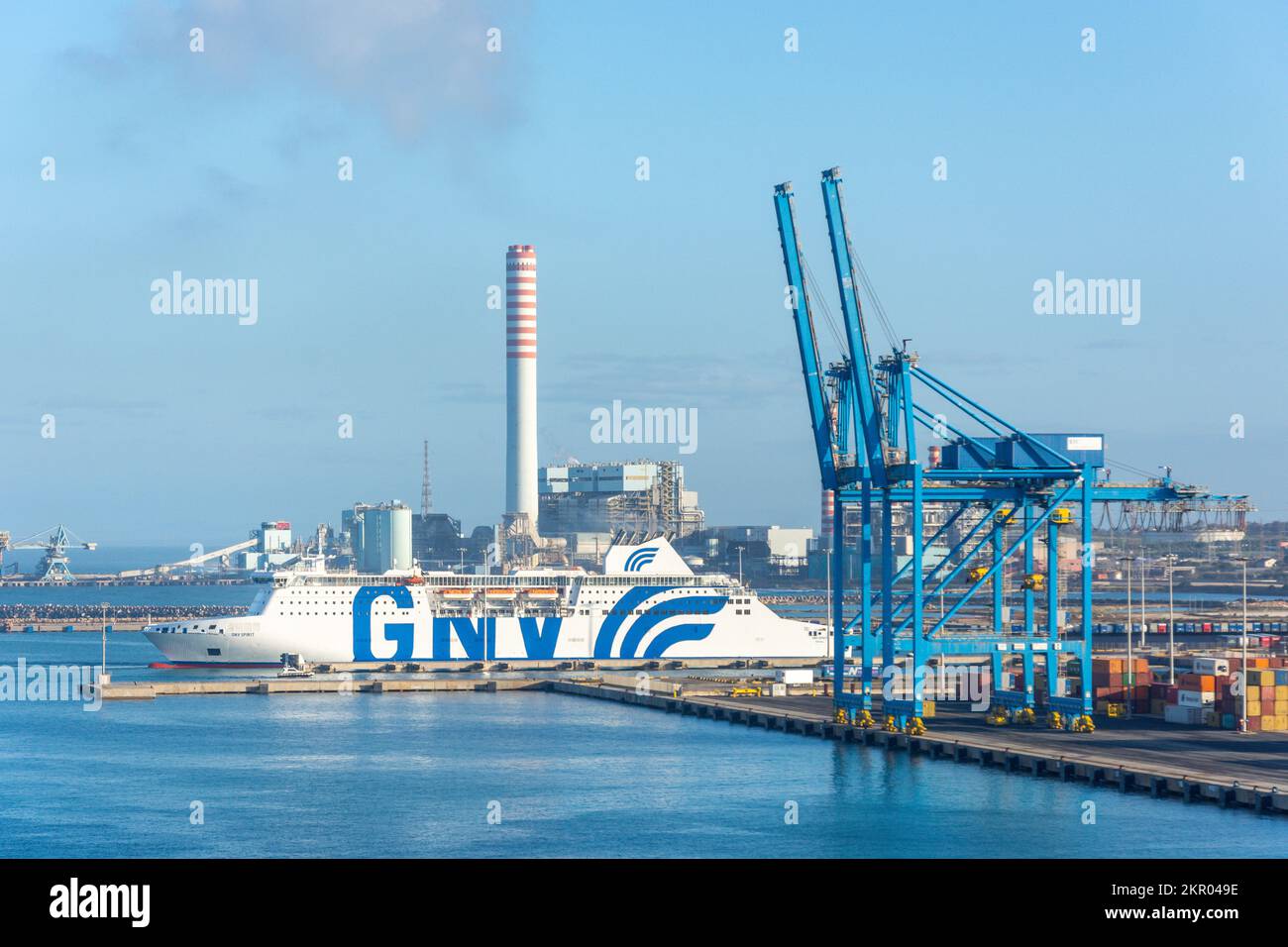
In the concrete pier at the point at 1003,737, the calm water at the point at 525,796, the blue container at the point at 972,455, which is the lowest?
the calm water at the point at 525,796

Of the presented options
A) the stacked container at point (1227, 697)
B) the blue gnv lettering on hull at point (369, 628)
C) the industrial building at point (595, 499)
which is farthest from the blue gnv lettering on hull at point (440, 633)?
the industrial building at point (595, 499)

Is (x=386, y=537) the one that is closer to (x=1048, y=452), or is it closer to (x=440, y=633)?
(x=440, y=633)

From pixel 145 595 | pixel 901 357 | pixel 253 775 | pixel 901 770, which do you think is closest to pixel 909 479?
pixel 901 357

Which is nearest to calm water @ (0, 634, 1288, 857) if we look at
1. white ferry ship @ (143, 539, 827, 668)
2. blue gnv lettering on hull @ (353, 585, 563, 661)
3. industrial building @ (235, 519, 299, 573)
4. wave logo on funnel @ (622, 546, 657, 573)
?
white ferry ship @ (143, 539, 827, 668)

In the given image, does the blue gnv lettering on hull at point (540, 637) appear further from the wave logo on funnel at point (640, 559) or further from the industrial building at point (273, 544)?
the industrial building at point (273, 544)

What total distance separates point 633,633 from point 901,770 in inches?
1301

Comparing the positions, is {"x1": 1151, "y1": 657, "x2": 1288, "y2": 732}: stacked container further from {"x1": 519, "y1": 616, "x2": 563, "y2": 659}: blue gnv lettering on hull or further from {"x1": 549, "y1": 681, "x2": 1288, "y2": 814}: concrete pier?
{"x1": 519, "y1": 616, "x2": 563, "y2": 659}: blue gnv lettering on hull

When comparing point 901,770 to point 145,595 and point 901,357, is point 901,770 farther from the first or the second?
point 145,595

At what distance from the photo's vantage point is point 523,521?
115m

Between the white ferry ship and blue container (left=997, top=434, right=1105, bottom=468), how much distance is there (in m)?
30.3

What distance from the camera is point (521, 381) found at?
118 meters

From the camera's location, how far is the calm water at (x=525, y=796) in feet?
97.0

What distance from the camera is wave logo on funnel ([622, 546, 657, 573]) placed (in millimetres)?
72000

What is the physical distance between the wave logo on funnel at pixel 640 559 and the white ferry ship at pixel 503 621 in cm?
4
